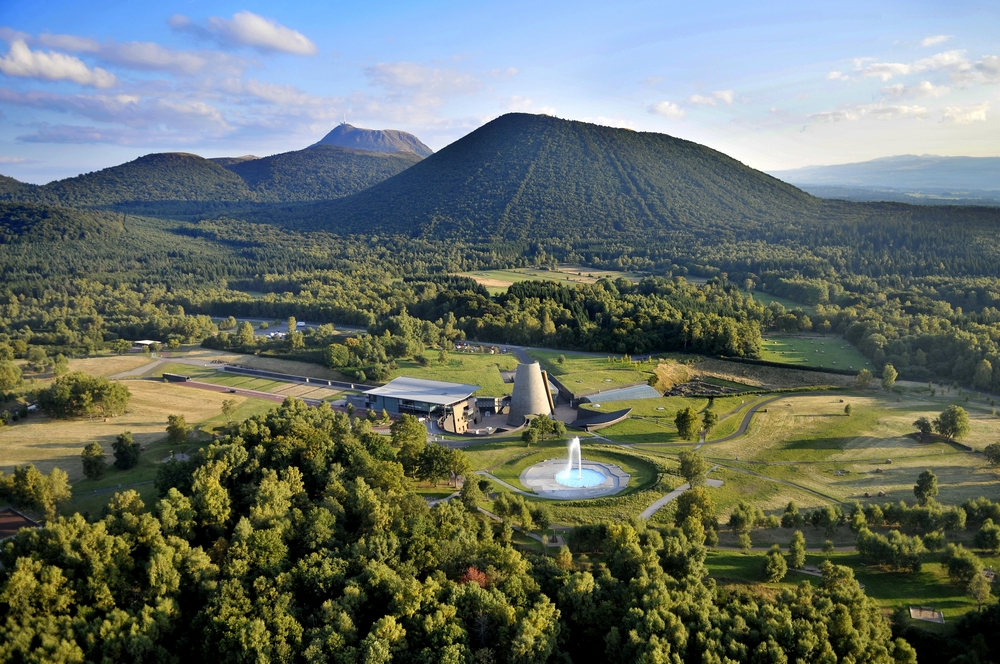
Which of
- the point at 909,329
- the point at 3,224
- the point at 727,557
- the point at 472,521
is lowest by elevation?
the point at 727,557

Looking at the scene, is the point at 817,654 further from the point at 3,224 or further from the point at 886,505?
the point at 3,224

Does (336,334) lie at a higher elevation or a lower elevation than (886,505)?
higher

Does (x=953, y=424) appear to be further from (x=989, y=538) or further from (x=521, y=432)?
(x=521, y=432)

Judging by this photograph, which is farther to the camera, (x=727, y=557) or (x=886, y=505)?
(x=886, y=505)

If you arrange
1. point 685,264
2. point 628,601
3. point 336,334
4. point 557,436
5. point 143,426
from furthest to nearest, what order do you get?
point 685,264 < point 336,334 < point 143,426 < point 557,436 < point 628,601

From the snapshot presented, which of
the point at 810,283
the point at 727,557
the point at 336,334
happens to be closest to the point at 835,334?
the point at 810,283

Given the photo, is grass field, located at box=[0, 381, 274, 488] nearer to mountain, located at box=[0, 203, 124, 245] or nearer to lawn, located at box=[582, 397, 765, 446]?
lawn, located at box=[582, 397, 765, 446]
